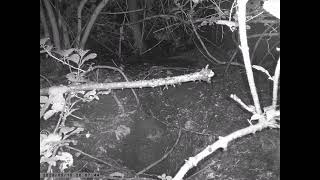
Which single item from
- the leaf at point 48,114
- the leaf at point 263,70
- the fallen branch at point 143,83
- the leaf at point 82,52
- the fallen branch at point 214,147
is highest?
the leaf at point 82,52

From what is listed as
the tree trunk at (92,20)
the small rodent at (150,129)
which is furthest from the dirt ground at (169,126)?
the tree trunk at (92,20)

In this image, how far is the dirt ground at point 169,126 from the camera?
3.91 ft

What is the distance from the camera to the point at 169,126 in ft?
4.09

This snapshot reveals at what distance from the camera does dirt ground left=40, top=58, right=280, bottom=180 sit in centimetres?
119

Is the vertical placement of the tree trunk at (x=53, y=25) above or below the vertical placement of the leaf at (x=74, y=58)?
above

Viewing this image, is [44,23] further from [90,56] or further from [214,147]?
[214,147]

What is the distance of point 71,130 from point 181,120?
0.34 m

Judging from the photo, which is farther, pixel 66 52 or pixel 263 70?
pixel 66 52

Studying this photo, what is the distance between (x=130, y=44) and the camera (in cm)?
128

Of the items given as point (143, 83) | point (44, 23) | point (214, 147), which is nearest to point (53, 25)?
point (44, 23)

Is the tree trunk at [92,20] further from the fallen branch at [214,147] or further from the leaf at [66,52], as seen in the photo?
the fallen branch at [214,147]

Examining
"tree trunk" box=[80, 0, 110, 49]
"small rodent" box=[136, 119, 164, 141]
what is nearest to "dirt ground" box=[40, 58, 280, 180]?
"small rodent" box=[136, 119, 164, 141]
